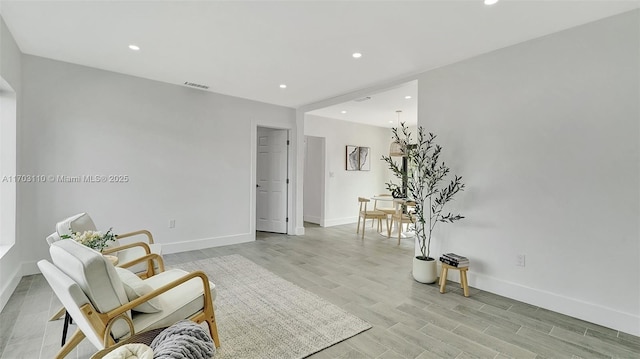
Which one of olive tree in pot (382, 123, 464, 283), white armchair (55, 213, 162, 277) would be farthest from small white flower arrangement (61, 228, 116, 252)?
olive tree in pot (382, 123, 464, 283)

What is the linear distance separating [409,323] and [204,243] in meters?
3.51

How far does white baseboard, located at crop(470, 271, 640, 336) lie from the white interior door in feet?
12.5

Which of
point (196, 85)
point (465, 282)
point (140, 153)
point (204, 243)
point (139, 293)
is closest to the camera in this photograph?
point (139, 293)

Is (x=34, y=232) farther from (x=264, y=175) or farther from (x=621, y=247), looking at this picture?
(x=621, y=247)

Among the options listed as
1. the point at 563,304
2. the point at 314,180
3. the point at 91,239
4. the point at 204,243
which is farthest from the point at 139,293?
the point at 314,180

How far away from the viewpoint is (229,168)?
4.95 meters

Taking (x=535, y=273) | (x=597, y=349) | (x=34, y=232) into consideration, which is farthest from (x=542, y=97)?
(x=34, y=232)

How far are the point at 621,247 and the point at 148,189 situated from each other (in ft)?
17.5

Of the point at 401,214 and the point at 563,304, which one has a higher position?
the point at 401,214

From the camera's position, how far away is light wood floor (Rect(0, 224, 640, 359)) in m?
2.02

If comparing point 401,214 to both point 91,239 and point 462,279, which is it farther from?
point 91,239

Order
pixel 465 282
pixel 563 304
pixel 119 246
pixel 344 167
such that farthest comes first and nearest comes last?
pixel 344 167 → pixel 465 282 → pixel 119 246 → pixel 563 304

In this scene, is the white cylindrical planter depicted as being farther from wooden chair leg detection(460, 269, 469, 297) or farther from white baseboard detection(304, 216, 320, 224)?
white baseboard detection(304, 216, 320, 224)

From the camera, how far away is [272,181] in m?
6.14
